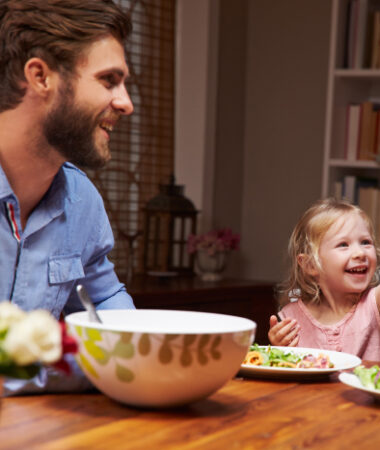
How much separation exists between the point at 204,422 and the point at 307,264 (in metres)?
1.31

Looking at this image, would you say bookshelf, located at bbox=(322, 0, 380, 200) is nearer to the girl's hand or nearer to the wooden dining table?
the girl's hand

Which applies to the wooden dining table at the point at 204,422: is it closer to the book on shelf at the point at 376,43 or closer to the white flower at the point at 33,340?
the white flower at the point at 33,340

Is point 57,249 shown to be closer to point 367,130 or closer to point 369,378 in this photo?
point 369,378

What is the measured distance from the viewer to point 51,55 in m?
1.51

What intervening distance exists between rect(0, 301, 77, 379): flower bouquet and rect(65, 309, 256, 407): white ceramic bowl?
9.4 inches

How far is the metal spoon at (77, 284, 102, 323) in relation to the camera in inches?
42.0

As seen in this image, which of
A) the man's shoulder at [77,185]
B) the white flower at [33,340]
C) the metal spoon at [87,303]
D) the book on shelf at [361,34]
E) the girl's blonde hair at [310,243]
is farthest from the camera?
the book on shelf at [361,34]

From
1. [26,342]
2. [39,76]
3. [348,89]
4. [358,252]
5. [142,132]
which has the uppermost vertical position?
[348,89]

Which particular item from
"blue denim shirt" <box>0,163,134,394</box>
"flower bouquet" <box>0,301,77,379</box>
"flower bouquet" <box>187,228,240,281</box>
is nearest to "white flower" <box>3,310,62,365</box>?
"flower bouquet" <box>0,301,77,379</box>

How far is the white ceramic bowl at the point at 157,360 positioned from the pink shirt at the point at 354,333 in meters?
1.10

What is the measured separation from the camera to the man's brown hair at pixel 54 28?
4.85ft

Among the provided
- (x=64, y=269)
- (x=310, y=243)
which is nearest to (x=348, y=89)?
(x=310, y=243)

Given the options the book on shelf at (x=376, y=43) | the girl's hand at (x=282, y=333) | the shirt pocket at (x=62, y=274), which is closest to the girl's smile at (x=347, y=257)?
the girl's hand at (x=282, y=333)

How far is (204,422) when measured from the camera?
977mm
